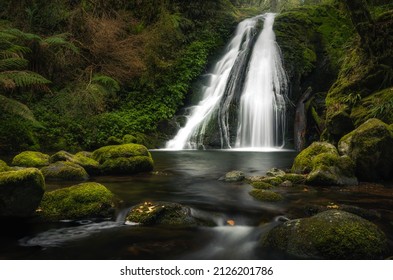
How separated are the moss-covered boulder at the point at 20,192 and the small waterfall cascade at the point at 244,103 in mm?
10474

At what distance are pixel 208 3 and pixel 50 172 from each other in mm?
17960

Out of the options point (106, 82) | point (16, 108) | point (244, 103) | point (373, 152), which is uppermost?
point (106, 82)

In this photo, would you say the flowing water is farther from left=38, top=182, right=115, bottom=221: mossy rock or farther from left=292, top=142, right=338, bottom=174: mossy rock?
left=292, top=142, right=338, bottom=174: mossy rock

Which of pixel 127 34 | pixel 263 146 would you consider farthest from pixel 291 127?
pixel 127 34

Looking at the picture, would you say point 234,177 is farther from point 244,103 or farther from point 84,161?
point 244,103

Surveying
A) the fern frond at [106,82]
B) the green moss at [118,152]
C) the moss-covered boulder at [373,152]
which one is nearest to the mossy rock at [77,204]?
the green moss at [118,152]

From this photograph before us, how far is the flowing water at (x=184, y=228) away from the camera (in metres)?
3.54

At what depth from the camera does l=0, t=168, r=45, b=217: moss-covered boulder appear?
416 cm

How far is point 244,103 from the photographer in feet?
52.4

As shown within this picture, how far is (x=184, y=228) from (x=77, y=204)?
162cm

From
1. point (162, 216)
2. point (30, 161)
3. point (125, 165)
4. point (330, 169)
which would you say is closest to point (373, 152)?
point (330, 169)

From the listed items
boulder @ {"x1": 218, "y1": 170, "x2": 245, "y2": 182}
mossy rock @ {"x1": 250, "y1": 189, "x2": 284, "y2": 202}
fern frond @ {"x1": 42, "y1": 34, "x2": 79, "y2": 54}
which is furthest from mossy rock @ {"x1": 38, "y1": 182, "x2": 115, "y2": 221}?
fern frond @ {"x1": 42, "y1": 34, "x2": 79, "y2": 54}

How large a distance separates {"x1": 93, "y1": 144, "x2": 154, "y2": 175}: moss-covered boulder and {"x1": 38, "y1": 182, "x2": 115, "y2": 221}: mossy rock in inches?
117

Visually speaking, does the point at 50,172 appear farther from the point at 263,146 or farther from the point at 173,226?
the point at 263,146
